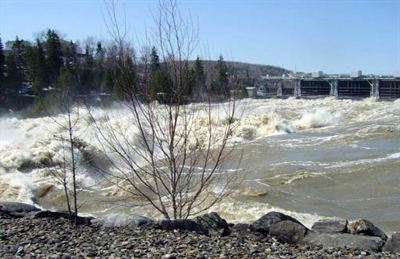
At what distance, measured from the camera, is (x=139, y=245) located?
5262 mm

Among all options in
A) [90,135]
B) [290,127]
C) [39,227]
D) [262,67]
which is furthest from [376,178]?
[262,67]

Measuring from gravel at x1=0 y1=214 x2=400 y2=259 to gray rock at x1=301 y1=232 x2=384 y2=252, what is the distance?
309mm

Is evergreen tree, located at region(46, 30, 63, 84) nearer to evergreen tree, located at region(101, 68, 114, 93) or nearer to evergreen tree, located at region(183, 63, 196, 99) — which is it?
evergreen tree, located at region(101, 68, 114, 93)

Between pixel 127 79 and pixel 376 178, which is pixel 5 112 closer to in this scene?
pixel 376 178

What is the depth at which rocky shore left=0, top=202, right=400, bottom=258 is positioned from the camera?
5.06 meters

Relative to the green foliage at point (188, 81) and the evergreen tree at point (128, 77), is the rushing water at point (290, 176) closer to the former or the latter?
the green foliage at point (188, 81)

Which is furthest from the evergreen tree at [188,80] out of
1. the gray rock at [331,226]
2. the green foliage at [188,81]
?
the gray rock at [331,226]

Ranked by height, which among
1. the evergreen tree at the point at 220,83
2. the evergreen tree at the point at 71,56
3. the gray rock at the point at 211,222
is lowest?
the gray rock at the point at 211,222

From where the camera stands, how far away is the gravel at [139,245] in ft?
16.3

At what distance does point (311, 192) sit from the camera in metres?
12.8

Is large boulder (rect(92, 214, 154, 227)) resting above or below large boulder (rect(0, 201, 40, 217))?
above

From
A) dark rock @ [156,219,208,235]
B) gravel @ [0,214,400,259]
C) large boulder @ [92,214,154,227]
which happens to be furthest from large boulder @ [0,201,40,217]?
Answer: dark rock @ [156,219,208,235]

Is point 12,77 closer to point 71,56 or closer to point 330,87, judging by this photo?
point 71,56

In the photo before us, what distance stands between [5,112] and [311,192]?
29659 millimetres
